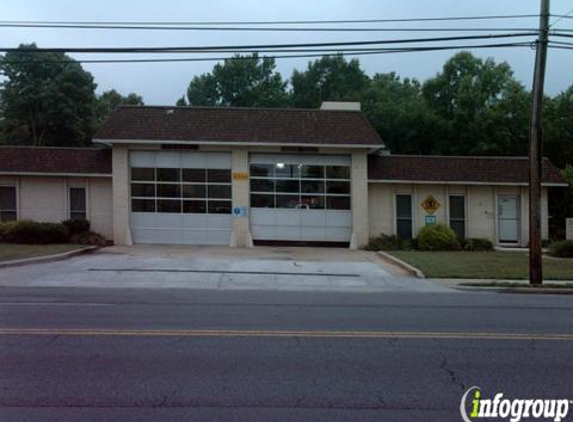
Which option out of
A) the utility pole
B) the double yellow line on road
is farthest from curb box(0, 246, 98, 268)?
the utility pole

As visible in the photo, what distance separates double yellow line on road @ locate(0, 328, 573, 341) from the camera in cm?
839

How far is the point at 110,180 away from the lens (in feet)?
85.8

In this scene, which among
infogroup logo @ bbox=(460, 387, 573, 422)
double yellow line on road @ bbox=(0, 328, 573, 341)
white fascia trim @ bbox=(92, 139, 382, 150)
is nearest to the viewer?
infogroup logo @ bbox=(460, 387, 573, 422)

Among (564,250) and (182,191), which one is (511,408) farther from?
(182,191)

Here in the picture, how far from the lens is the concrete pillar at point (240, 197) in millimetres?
25547

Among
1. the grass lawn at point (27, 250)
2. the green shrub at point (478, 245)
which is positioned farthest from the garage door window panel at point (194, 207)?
the green shrub at point (478, 245)

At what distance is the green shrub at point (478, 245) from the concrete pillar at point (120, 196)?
14296 mm

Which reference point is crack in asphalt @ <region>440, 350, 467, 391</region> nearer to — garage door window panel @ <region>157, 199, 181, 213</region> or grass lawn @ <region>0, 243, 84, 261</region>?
grass lawn @ <region>0, 243, 84, 261</region>

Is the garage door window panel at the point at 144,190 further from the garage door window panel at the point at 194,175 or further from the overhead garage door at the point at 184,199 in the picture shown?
the garage door window panel at the point at 194,175

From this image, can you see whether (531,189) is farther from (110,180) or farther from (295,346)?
(110,180)

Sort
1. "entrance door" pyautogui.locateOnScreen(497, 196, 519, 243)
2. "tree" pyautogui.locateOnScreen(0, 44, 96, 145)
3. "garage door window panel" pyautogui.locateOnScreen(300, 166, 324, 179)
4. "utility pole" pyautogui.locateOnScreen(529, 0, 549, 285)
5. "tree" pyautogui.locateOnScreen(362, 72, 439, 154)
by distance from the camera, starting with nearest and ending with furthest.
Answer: "utility pole" pyautogui.locateOnScreen(529, 0, 549, 285) → "garage door window panel" pyautogui.locateOnScreen(300, 166, 324, 179) → "entrance door" pyautogui.locateOnScreen(497, 196, 519, 243) → "tree" pyautogui.locateOnScreen(362, 72, 439, 154) → "tree" pyautogui.locateOnScreen(0, 44, 96, 145)

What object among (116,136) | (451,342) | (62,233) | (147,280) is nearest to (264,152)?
(116,136)

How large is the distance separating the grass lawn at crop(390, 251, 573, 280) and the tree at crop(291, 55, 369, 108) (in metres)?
50.3

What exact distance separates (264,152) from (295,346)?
18606 millimetres
